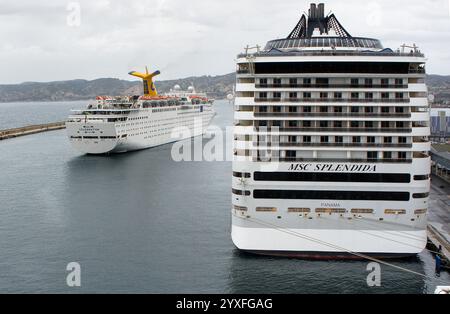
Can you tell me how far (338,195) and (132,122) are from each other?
5900cm

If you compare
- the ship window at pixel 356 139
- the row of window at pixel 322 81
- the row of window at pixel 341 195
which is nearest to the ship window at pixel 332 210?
the row of window at pixel 341 195

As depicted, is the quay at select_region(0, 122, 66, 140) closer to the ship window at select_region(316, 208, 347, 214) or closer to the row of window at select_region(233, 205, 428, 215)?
the row of window at select_region(233, 205, 428, 215)

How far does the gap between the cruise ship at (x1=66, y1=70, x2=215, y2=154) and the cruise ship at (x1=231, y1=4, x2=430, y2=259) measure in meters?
51.4

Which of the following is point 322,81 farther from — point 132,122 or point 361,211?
point 132,122

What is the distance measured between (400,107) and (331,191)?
19.8ft

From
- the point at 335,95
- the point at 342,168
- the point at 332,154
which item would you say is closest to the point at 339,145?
the point at 332,154

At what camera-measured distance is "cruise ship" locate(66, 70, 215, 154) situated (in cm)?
7738

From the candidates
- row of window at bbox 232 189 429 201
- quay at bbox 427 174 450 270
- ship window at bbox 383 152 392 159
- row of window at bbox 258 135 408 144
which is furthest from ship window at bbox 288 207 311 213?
quay at bbox 427 174 450 270

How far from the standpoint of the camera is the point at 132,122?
83.1m

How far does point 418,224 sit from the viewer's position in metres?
28.4

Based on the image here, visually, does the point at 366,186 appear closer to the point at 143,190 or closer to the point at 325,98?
the point at 325,98

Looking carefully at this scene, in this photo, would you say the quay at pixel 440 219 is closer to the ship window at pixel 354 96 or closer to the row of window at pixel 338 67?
the ship window at pixel 354 96

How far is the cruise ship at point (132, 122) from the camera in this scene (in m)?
77.4

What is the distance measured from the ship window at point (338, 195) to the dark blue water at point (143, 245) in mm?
3643
